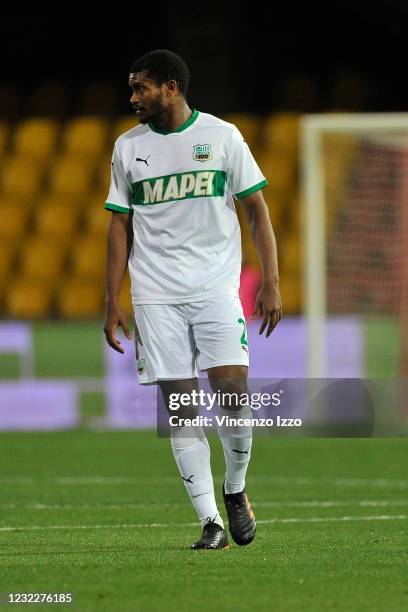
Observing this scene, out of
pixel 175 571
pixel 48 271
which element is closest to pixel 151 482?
pixel 175 571

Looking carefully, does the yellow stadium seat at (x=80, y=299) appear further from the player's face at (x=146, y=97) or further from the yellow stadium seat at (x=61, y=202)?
the player's face at (x=146, y=97)

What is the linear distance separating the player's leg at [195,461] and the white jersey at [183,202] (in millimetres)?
357

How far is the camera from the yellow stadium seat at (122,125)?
20.1 m

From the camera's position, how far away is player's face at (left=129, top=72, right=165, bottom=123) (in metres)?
6.30

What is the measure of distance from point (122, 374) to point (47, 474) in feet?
14.8

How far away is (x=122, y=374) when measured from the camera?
1562 cm

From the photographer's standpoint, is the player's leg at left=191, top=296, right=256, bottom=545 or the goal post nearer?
the player's leg at left=191, top=296, right=256, bottom=545

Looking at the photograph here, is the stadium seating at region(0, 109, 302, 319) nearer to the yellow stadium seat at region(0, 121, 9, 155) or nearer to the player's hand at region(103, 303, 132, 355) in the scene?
the yellow stadium seat at region(0, 121, 9, 155)

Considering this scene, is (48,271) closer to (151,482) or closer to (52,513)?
(151,482)

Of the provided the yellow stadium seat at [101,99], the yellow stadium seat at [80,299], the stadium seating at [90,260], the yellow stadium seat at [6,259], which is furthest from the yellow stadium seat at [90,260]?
the yellow stadium seat at [101,99]

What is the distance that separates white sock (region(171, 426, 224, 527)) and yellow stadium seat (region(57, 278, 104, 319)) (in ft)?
38.9

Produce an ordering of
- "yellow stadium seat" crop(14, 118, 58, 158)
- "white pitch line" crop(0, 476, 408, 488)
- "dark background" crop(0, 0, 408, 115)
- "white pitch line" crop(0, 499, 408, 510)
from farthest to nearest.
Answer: "yellow stadium seat" crop(14, 118, 58, 158) → "dark background" crop(0, 0, 408, 115) → "white pitch line" crop(0, 476, 408, 488) → "white pitch line" crop(0, 499, 408, 510)

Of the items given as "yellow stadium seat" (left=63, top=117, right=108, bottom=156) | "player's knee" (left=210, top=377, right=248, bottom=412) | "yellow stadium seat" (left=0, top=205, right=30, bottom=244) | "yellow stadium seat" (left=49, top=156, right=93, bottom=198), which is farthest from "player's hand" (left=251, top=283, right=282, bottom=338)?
"yellow stadium seat" (left=63, top=117, right=108, bottom=156)

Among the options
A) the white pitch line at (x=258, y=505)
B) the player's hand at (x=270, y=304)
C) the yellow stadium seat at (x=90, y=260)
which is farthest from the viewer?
the yellow stadium seat at (x=90, y=260)
